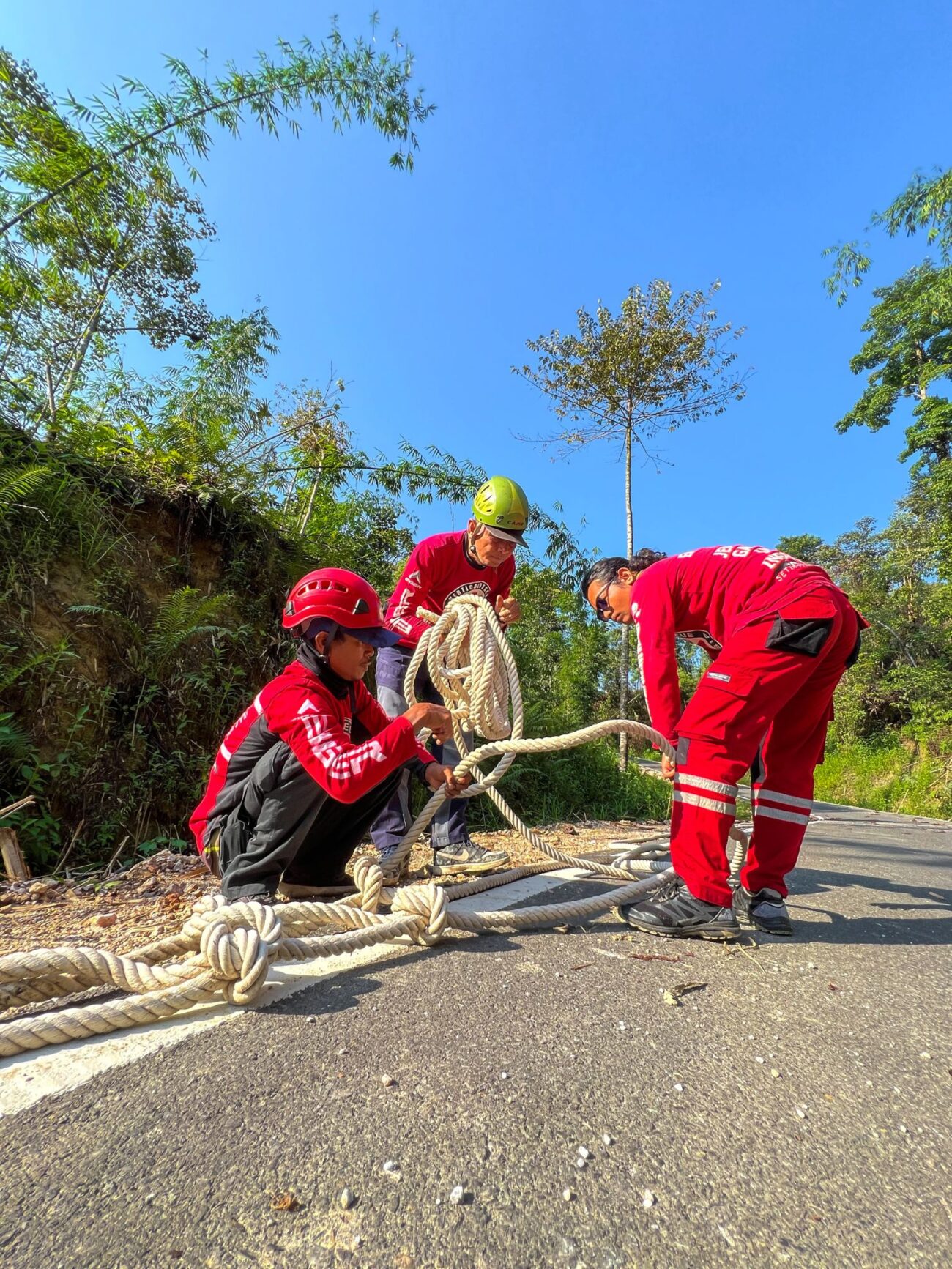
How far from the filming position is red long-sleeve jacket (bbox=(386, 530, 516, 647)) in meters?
3.01

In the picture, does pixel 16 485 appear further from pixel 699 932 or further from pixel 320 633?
pixel 699 932

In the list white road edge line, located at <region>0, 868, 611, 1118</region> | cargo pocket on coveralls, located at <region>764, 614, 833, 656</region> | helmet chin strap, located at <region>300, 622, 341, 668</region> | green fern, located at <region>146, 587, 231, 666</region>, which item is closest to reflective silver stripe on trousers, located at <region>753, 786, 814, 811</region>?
cargo pocket on coveralls, located at <region>764, 614, 833, 656</region>

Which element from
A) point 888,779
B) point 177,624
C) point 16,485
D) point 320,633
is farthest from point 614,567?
point 888,779

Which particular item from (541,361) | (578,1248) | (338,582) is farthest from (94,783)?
(541,361)

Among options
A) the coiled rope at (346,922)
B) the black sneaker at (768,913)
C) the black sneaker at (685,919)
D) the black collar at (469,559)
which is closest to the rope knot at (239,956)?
the coiled rope at (346,922)

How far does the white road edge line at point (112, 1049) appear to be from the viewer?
1007 mm

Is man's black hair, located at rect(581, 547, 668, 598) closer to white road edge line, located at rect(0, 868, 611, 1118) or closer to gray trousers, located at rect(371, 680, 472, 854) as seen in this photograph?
gray trousers, located at rect(371, 680, 472, 854)

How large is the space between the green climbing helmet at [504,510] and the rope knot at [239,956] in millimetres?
2094

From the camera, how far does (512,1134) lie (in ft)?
3.02

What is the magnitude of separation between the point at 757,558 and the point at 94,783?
11.7 ft

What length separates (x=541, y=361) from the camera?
11430 mm

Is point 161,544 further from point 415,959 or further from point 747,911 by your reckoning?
point 747,911

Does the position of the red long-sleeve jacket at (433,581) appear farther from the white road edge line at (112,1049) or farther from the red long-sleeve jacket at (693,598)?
the white road edge line at (112,1049)

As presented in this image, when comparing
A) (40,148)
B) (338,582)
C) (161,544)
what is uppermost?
(40,148)
